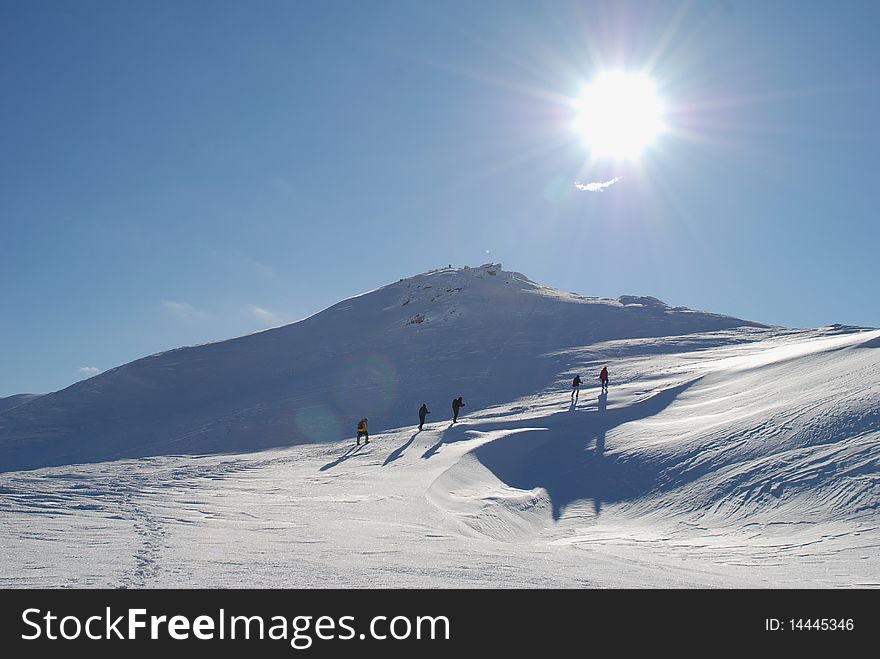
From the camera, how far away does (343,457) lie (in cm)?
2264

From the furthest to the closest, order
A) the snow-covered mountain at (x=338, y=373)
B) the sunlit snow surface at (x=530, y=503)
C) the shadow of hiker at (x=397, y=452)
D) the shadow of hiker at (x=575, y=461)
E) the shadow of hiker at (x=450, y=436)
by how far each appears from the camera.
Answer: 1. the snow-covered mountain at (x=338, y=373)
2. the shadow of hiker at (x=450, y=436)
3. the shadow of hiker at (x=397, y=452)
4. the shadow of hiker at (x=575, y=461)
5. the sunlit snow surface at (x=530, y=503)

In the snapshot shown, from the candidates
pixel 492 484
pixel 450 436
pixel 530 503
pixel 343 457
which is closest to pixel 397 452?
pixel 343 457

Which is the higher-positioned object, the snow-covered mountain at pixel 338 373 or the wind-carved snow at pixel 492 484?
the snow-covered mountain at pixel 338 373

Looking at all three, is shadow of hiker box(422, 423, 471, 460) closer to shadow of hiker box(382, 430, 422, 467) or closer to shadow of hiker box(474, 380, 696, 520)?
shadow of hiker box(382, 430, 422, 467)

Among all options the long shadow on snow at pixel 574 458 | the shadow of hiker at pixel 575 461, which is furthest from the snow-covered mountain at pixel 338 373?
the shadow of hiker at pixel 575 461

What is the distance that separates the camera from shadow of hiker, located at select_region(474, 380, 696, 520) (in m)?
17.7

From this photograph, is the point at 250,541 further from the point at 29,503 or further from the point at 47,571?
the point at 29,503

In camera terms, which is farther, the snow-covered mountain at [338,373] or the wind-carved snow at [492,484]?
the snow-covered mountain at [338,373]

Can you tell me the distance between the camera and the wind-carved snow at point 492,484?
8.51 metres

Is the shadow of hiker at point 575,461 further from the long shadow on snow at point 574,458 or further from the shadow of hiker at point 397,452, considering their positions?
the shadow of hiker at point 397,452

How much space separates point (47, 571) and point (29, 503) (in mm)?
5933

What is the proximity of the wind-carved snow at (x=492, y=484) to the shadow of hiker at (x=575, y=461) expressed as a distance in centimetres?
9

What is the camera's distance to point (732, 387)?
976 inches
